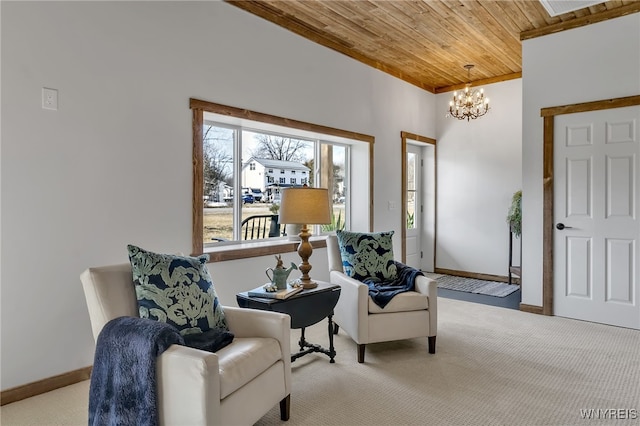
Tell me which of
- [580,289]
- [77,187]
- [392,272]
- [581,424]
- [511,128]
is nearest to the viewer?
[581,424]

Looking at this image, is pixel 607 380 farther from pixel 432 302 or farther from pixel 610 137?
pixel 610 137

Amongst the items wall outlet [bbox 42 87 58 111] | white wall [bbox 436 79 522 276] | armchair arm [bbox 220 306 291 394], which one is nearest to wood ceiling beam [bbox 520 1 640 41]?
white wall [bbox 436 79 522 276]

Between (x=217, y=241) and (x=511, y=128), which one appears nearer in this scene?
(x=217, y=241)

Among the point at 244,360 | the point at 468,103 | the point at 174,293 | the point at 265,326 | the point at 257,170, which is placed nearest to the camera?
the point at 244,360

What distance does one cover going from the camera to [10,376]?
230 cm

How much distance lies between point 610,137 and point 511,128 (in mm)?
1808

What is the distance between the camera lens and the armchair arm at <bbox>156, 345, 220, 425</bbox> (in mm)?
1565

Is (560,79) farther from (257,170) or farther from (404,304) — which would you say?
(257,170)

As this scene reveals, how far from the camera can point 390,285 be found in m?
3.18

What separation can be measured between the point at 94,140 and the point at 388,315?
2.32 meters

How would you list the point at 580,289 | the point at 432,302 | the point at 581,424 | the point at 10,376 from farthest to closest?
1. the point at 580,289
2. the point at 432,302
3. the point at 10,376
4. the point at 581,424

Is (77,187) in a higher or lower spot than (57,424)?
higher

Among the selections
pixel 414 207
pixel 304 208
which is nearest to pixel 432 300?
pixel 304 208

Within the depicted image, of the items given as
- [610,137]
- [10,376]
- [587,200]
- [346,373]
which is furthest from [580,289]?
[10,376]
